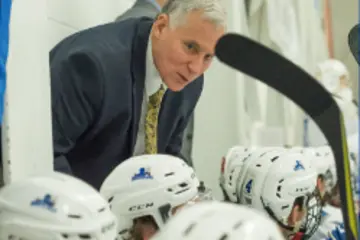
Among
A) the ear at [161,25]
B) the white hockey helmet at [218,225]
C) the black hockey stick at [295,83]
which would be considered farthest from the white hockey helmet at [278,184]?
the black hockey stick at [295,83]

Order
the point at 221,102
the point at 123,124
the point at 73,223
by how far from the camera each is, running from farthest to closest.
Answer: the point at 221,102 < the point at 123,124 < the point at 73,223

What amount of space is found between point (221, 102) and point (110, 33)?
858 millimetres

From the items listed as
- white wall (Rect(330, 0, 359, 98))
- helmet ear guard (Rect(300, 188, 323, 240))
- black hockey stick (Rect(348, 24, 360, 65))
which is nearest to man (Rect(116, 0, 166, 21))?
helmet ear guard (Rect(300, 188, 323, 240))

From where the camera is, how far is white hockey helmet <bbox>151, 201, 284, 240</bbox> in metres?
0.55

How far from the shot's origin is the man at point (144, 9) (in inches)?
58.0

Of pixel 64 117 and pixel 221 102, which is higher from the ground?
pixel 64 117

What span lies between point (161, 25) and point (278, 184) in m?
0.37

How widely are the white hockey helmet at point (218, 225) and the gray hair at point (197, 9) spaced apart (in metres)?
0.69

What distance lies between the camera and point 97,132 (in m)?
1.23

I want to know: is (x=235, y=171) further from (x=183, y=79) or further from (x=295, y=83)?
(x=295, y=83)

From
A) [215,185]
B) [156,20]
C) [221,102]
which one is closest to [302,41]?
[221,102]

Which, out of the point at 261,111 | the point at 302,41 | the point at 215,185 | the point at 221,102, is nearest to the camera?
the point at 215,185

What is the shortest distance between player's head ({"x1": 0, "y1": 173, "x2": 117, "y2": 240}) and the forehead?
1.80ft

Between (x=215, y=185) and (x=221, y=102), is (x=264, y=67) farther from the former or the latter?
(x=221, y=102)
